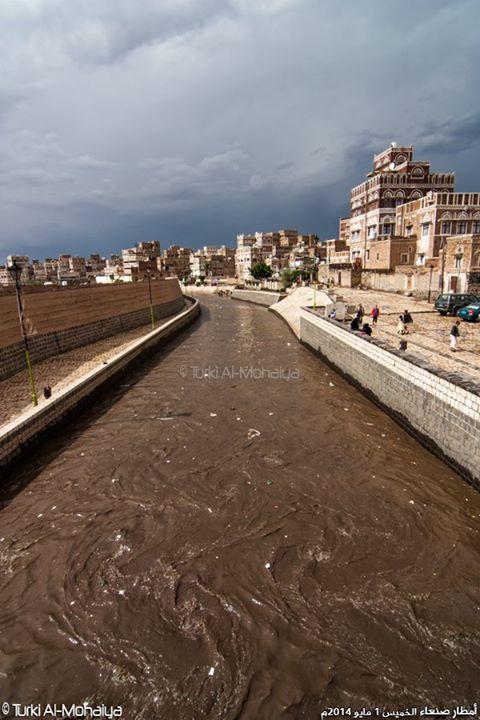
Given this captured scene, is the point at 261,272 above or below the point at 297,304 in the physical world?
above

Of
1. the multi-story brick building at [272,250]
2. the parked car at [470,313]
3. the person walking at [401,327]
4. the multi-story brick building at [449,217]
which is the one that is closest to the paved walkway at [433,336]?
the person walking at [401,327]

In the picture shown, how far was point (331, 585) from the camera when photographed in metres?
6.78

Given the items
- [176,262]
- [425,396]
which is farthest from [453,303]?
[176,262]

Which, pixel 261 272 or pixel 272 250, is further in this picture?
pixel 272 250

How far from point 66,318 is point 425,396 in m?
20.6

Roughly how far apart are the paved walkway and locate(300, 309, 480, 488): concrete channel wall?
6.67 feet

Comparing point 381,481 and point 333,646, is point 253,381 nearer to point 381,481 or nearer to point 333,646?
point 381,481

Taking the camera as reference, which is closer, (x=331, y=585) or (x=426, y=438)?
(x=331, y=585)

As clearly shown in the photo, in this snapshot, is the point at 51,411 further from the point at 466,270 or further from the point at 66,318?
the point at 466,270

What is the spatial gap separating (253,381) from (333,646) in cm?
1402

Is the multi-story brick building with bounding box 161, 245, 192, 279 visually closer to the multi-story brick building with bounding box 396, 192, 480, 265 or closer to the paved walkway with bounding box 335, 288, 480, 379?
the multi-story brick building with bounding box 396, 192, 480, 265

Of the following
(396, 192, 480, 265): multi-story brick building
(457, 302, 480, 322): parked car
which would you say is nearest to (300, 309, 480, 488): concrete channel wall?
(457, 302, 480, 322): parked car

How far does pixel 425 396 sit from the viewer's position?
38.2 feet

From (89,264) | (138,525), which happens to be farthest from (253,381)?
(89,264)
